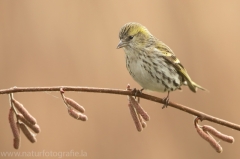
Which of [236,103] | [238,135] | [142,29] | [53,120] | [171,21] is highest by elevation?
[171,21]

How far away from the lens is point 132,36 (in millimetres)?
2092

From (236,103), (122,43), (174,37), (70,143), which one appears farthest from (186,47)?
(122,43)

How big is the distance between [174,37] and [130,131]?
1.00 metres

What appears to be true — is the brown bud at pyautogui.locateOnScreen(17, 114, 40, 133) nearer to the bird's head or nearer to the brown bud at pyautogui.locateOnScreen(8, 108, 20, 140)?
the brown bud at pyautogui.locateOnScreen(8, 108, 20, 140)

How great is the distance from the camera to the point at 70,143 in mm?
3479

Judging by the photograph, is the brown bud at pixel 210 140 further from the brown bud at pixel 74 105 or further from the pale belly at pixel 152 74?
the pale belly at pixel 152 74

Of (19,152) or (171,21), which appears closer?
(19,152)

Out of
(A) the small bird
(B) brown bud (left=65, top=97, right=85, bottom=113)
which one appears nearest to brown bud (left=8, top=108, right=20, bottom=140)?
(B) brown bud (left=65, top=97, right=85, bottom=113)

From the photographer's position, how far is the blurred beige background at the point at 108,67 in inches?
134

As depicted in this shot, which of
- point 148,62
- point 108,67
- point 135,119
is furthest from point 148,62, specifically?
point 108,67

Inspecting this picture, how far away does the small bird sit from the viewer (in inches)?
79.6

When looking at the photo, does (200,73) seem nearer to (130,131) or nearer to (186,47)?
(186,47)

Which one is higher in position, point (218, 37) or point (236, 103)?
point (218, 37)

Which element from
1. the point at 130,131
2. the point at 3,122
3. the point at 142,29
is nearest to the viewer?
the point at 142,29
